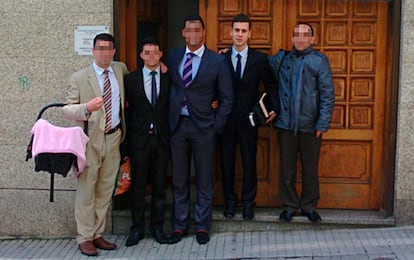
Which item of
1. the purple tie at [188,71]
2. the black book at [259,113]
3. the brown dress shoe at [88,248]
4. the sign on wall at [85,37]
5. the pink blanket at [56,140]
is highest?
the sign on wall at [85,37]

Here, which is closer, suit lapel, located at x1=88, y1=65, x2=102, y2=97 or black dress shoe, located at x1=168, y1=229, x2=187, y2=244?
suit lapel, located at x1=88, y1=65, x2=102, y2=97

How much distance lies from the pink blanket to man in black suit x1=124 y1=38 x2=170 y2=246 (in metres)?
0.62

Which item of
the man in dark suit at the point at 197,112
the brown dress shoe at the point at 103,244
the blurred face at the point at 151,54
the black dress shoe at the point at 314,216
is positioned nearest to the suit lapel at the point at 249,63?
the man in dark suit at the point at 197,112

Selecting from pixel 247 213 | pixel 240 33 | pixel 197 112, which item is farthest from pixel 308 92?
pixel 247 213

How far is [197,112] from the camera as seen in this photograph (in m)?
5.64

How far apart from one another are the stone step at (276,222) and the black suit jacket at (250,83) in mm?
1071

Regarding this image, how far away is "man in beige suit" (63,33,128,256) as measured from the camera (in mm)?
5465

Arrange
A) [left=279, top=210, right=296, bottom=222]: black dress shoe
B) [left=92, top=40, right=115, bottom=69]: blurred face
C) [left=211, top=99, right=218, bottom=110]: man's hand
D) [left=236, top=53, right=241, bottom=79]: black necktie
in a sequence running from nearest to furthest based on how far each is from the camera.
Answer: [left=92, top=40, right=115, bottom=69]: blurred face < [left=211, top=99, right=218, bottom=110]: man's hand < [left=236, top=53, right=241, bottom=79]: black necktie < [left=279, top=210, right=296, bottom=222]: black dress shoe

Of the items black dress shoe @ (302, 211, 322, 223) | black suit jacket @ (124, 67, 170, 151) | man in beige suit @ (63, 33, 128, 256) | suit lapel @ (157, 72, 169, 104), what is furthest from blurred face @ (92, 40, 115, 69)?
black dress shoe @ (302, 211, 322, 223)

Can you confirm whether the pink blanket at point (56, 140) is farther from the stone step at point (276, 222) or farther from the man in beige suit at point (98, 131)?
the stone step at point (276, 222)

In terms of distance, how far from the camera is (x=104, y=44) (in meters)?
5.45

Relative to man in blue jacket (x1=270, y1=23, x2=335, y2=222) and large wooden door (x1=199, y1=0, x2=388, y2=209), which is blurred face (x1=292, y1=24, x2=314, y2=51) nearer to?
man in blue jacket (x1=270, y1=23, x2=335, y2=222)

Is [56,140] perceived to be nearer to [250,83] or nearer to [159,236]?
[159,236]

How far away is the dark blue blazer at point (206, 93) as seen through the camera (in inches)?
221
